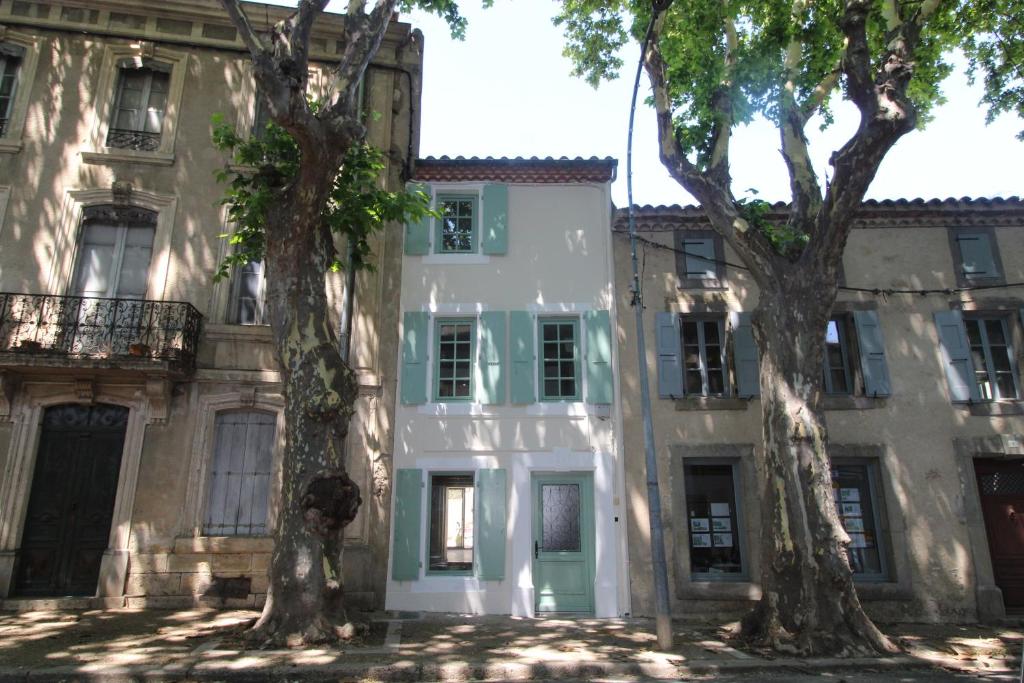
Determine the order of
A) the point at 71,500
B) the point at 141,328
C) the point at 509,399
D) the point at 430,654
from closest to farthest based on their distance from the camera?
the point at 430,654
the point at 71,500
the point at 141,328
the point at 509,399

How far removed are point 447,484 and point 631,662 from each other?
14.1 ft

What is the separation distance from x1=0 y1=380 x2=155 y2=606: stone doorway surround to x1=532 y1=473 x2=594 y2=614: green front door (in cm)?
606

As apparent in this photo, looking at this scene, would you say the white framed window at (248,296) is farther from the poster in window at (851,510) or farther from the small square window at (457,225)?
the poster in window at (851,510)

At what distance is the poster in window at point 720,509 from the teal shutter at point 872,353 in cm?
298

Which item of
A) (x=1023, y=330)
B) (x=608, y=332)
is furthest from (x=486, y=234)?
(x=1023, y=330)

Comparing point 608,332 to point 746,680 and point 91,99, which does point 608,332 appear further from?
point 91,99

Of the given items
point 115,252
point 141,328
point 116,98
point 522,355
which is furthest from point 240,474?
point 116,98

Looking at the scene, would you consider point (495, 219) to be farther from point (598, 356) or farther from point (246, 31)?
point (246, 31)

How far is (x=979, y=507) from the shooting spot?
9.86 m

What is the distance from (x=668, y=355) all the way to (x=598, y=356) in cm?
116

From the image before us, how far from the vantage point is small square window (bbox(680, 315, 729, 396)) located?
10.6 m

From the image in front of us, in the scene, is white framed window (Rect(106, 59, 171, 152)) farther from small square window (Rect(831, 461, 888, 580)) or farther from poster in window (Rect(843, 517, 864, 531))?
poster in window (Rect(843, 517, 864, 531))

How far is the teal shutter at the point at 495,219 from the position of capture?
1111cm

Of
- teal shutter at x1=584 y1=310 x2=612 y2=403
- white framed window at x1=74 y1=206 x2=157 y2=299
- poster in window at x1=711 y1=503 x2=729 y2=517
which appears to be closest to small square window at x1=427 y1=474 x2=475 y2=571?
teal shutter at x1=584 y1=310 x2=612 y2=403
